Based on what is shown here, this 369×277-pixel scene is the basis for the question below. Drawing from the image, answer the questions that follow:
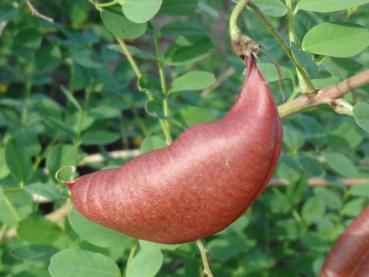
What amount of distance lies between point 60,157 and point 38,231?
13 centimetres

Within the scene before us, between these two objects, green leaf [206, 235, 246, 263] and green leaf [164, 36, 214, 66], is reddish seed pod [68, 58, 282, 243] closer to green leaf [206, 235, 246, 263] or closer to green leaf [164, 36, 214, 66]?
green leaf [164, 36, 214, 66]

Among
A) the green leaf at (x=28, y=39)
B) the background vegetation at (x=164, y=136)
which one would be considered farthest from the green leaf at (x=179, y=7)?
the green leaf at (x=28, y=39)

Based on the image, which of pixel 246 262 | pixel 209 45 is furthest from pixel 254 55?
pixel 246 262

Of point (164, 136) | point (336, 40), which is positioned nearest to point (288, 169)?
point (164, 136)

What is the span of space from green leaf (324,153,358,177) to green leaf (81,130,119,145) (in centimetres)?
44

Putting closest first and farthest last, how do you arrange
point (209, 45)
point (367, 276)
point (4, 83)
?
point (367, 276) → point (209, 45) → point (4, 83)

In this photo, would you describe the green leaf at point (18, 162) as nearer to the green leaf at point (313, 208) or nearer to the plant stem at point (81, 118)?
the plant stem at point (81, 118)

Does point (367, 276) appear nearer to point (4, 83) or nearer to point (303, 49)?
point (303, 49)

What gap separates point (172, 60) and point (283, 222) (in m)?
0.59

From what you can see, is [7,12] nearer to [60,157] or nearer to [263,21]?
Result: [60,157]

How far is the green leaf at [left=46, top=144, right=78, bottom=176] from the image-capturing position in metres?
1.29

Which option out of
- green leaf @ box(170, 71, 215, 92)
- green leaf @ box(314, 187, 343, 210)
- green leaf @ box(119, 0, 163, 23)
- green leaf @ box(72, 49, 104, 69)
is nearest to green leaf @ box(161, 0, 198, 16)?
green leaf @ box(170, 71, 215, 92)

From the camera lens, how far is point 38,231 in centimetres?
131

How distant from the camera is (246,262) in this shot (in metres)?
1.57
